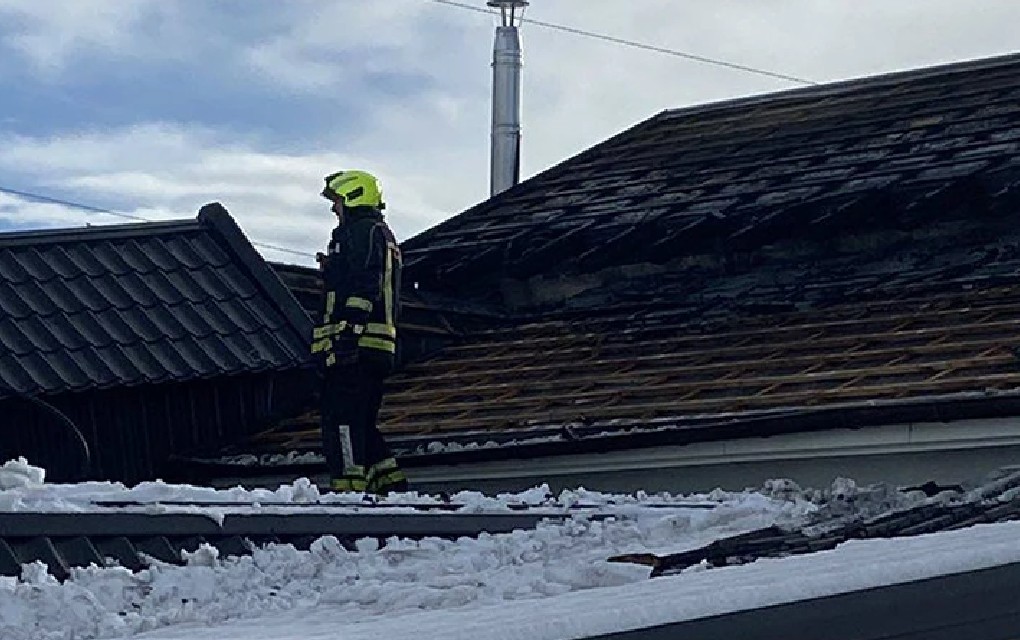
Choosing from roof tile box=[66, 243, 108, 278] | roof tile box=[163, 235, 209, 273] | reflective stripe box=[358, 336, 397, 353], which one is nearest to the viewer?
reflective stripe box=[358, 336, 397, 353]

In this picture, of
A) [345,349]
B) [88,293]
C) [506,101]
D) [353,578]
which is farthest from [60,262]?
[506,101]

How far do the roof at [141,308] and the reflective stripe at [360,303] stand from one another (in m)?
2.15

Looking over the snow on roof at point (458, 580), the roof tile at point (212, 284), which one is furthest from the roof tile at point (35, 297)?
the snow on roof at point (458, 580)

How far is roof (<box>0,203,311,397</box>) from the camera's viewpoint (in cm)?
1191

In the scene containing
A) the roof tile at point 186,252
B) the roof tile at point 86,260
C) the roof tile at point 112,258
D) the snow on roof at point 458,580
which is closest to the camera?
the snow on roof at point 458,580

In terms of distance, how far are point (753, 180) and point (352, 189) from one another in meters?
5.20

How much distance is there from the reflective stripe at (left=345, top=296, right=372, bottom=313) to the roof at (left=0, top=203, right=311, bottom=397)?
2.15 meters

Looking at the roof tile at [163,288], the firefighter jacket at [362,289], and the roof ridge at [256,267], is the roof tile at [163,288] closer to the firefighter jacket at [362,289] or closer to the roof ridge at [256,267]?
the roof ridge at [256,267]

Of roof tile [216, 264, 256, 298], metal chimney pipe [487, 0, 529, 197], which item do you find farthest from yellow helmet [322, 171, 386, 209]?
metal chimney pipe [487, 0, 529, 197]

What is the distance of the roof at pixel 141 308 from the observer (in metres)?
11.9

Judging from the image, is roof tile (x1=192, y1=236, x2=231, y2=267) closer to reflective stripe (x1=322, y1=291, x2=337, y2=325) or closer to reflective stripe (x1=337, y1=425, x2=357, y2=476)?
→ reflective stripe (x1=322, y1=291, x2=337, y2=325)

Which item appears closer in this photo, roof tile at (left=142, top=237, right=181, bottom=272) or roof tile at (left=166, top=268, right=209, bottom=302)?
roof tile at (left=166, top=268, right=209, bottom=302)

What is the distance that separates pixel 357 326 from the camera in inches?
424

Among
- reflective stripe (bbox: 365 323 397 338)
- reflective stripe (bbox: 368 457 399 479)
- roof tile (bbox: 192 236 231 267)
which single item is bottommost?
reflective stripe (bbox: 368 457 399 479)
